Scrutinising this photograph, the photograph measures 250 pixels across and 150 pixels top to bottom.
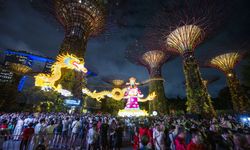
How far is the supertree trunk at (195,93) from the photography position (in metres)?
18.2

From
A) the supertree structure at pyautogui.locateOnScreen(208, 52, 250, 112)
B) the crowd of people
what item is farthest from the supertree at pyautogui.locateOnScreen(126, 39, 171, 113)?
the crowd of people

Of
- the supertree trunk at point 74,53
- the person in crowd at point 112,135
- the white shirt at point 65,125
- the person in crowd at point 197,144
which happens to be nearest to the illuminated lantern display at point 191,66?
the person in crowd at point 112,135


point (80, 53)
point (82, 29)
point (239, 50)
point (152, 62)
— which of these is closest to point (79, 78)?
point (80, 53)

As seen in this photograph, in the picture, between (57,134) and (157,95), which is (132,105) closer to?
(157,95)

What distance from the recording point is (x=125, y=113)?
25.2 m

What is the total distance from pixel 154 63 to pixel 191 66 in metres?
13.0

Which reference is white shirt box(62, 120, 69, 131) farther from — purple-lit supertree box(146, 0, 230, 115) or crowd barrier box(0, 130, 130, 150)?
purple-lit supertree box(146, 0, 230, 115)

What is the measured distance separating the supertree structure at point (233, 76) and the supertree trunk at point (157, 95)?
11.1 meters

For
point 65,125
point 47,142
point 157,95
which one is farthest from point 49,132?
point 157,95

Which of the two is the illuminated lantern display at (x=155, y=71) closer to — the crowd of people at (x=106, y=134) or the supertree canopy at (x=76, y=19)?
the supertree canopy at (x=76, y=19)

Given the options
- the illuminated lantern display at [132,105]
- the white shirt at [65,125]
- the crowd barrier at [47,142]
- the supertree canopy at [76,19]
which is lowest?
the crowd barrier at [47,142]

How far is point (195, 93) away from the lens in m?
19.1

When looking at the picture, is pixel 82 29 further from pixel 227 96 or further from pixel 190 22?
pixel 227 96

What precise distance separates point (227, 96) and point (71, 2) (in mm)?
56778
